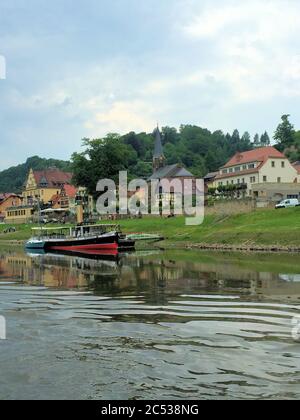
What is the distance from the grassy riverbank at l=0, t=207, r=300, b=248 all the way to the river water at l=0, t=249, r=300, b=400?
31.3 meters

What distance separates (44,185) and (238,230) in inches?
4538

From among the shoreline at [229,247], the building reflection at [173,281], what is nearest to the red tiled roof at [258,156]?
the shoreline at [229,247]

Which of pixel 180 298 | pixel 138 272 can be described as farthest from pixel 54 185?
pixel 180 298

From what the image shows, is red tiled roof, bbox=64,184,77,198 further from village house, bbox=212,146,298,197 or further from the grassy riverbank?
the grassy riverbank

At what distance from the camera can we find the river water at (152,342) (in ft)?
34.5

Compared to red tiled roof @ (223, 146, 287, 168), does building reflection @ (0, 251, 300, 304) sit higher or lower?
lower

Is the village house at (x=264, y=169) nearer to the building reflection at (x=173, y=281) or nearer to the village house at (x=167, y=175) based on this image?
the village house at (x=167, y=175)

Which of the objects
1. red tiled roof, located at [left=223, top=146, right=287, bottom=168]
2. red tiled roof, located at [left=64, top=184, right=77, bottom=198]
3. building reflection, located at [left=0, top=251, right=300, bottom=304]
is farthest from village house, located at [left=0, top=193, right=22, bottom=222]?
building reflection, located at [left=0, top=251, right=300, bottom=304]

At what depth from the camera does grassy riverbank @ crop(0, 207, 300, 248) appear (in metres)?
57.1

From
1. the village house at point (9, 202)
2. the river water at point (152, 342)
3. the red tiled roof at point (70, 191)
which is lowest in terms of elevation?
the river water at point (152, 342)

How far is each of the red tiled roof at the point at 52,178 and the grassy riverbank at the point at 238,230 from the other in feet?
297

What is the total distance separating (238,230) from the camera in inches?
2562
